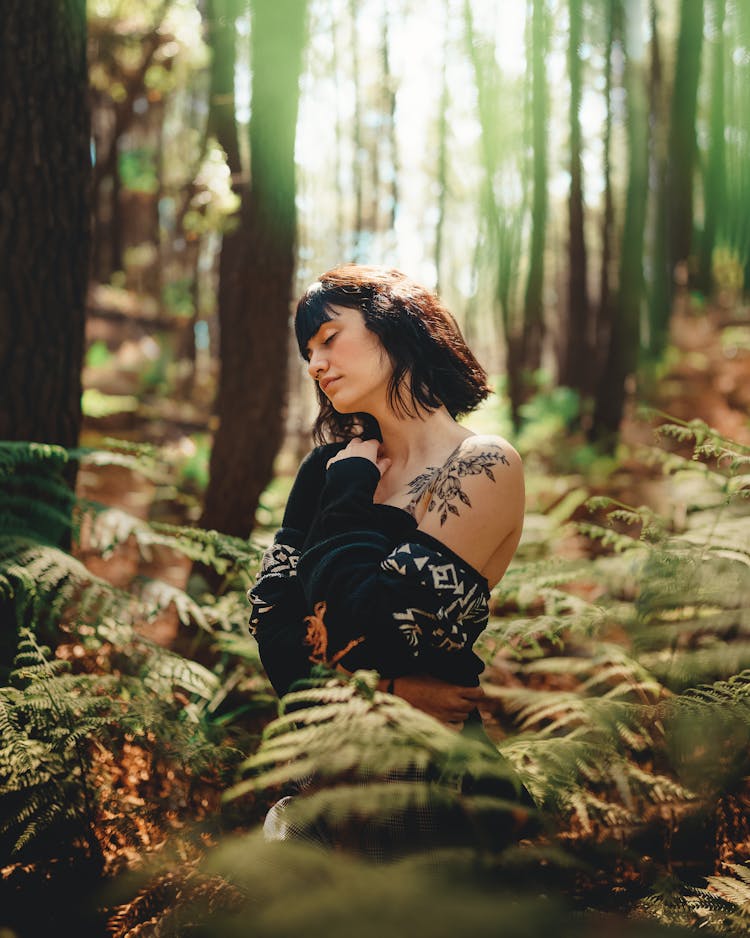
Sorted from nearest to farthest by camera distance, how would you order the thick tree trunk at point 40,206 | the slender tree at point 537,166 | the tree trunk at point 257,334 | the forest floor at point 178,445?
the forest floor at point 178,445 < the thick tree trunk at point 40,206 < the tree trunk at point 257,334 < the slender tree at point 537,166

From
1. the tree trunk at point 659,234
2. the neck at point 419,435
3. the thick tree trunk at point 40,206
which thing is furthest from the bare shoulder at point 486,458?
the tree trunk at point 659,234

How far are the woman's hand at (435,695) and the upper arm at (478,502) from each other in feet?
1.15

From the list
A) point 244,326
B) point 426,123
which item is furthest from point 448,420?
point 426,123

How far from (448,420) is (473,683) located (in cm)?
86

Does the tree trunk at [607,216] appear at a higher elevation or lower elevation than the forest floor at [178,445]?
higher

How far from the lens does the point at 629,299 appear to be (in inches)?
390

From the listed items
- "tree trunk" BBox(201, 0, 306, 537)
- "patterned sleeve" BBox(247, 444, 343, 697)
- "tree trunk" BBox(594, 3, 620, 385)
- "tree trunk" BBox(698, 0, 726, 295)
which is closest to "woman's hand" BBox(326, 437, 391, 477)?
"patterned sleeve" BBox(247, 444, 343, 697)

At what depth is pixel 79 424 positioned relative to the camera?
156 inches

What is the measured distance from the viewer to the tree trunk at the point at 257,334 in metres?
5.09

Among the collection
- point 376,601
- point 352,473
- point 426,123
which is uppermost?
point 426,123

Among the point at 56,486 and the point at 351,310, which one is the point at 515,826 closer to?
the point at 351,310

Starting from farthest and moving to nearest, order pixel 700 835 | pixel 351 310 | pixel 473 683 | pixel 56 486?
pixel 56 486 → pixel 700 835 → pixel 351 310 → pixel 473 683

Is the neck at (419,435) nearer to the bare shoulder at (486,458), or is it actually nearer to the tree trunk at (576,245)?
the bare shoulder at (486,458)

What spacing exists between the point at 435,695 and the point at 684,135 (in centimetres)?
1171
